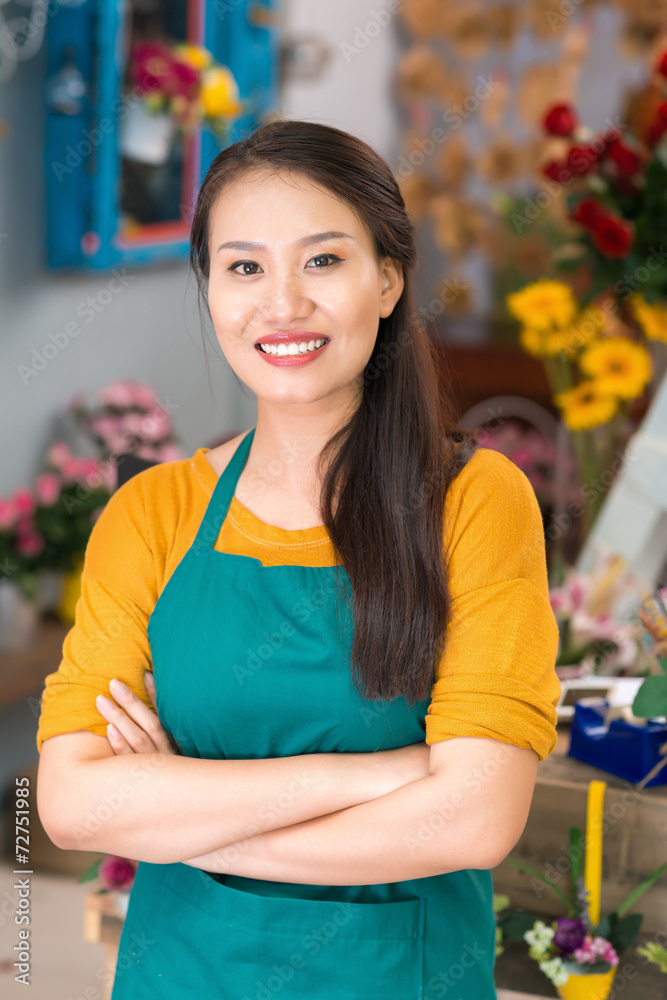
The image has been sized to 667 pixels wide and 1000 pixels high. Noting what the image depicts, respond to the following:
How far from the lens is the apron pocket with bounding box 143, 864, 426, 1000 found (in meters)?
1.04

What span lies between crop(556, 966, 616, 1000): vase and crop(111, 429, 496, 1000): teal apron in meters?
0.21

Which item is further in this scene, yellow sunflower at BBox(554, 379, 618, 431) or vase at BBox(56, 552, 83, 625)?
vase at BBox(56, 552, 83, 625)

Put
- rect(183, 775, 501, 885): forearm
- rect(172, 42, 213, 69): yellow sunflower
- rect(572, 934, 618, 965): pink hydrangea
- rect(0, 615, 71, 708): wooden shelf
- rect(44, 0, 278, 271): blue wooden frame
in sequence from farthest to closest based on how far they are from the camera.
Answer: rect(172, 42, 213, 69): yellow sunflower, rect(44, 0, 278, 271): blue wooden frame, rect(0, 615, 71, 708): wooden shelf, rect(572, 934, 618, 965): pink hydrangea, rect(183, 775, 501, 885): forearm

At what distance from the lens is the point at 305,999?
104 centimetres

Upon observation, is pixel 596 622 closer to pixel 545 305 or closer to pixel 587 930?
pixel 587 930

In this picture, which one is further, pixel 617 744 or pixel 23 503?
pixel 23 503

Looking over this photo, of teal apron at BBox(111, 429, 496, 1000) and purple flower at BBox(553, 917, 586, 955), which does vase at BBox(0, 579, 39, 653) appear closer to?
teal apron at BBox(111, 429, 496, 1000)

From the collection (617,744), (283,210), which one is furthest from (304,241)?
(617,744)

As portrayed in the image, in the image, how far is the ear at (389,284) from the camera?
1128 millimetres

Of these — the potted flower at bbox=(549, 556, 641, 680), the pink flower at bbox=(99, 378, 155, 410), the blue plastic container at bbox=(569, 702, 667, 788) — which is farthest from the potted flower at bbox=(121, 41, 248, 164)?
the blue plastic container at bbox=(569, 702, 667, 788)

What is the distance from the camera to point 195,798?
102 cm

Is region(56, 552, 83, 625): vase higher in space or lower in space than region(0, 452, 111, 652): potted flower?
lower

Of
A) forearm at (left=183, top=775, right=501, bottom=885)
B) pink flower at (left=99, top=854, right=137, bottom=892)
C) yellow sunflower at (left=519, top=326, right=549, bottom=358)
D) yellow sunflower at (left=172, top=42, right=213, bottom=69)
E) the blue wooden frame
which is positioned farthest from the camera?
yellow sunflower at (left=172, top=42, right=213, bottom=69)

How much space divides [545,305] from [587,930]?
128 centimetres
